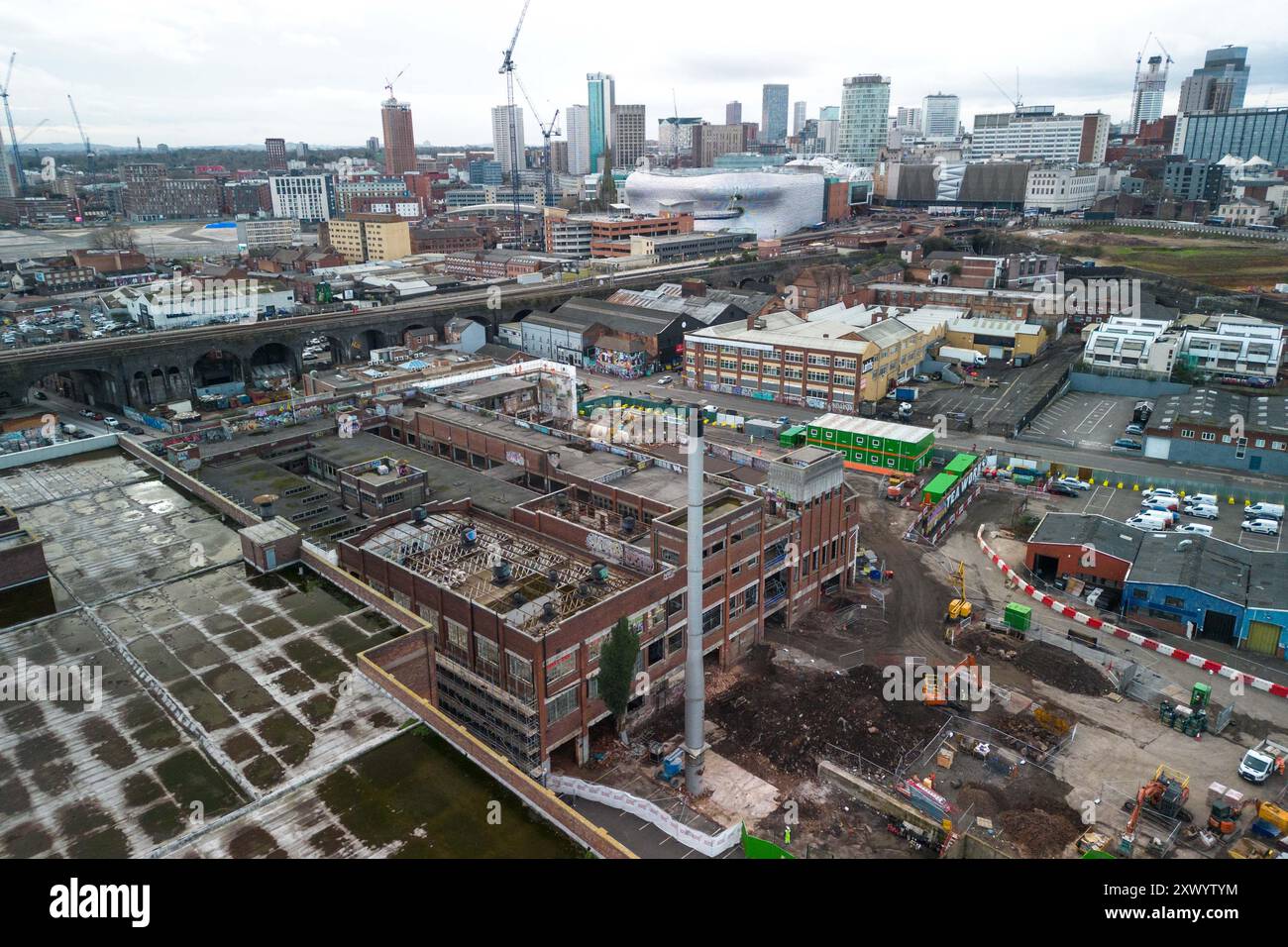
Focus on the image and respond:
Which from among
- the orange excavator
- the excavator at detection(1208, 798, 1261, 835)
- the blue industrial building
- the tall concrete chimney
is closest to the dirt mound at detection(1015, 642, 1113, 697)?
the orange excavator

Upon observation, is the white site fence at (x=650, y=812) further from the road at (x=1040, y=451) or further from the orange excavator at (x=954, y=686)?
the road at (x=1040, y=451)

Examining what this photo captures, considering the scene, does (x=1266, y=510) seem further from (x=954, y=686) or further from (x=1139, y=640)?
(x=954, y=686)

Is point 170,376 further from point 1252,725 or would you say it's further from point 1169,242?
point 1169,242

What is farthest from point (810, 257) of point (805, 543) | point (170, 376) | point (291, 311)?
point (805, 543)

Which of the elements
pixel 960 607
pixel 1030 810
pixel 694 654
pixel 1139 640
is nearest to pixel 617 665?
pixel 694 654

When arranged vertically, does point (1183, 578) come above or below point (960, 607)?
above

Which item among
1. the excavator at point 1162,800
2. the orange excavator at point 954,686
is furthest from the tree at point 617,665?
the excavator at point 1162,800

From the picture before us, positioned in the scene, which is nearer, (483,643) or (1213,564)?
(483,643)

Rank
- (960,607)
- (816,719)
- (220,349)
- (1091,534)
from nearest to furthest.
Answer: (816,719) < (960,607) < (1091,534) < (220,349)
